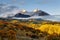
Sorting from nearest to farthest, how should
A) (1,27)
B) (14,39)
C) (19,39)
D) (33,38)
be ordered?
1. (14,39)
2. (19,39)
3. (33,38)
4. (1,27)

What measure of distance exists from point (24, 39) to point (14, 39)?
2149mm

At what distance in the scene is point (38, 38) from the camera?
25.7 meters

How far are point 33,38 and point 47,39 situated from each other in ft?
8.94

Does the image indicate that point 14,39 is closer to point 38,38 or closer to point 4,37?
point 4,37

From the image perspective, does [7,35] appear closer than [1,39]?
No

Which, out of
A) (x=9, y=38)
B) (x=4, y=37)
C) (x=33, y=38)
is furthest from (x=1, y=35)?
(x=33, y=38)

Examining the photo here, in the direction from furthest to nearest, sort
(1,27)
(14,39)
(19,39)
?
1. (1,27)
2. (19,39)
3. (14,39)

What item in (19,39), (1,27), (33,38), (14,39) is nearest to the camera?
(14,39)

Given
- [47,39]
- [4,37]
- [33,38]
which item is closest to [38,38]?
[33,38]

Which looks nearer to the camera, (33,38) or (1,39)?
(1,39)

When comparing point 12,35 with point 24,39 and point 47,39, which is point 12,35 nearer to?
point 24,39

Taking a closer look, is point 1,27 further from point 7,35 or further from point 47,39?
point 47,39

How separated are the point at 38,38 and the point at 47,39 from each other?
10.2 feet

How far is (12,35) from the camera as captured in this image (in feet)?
68.6
